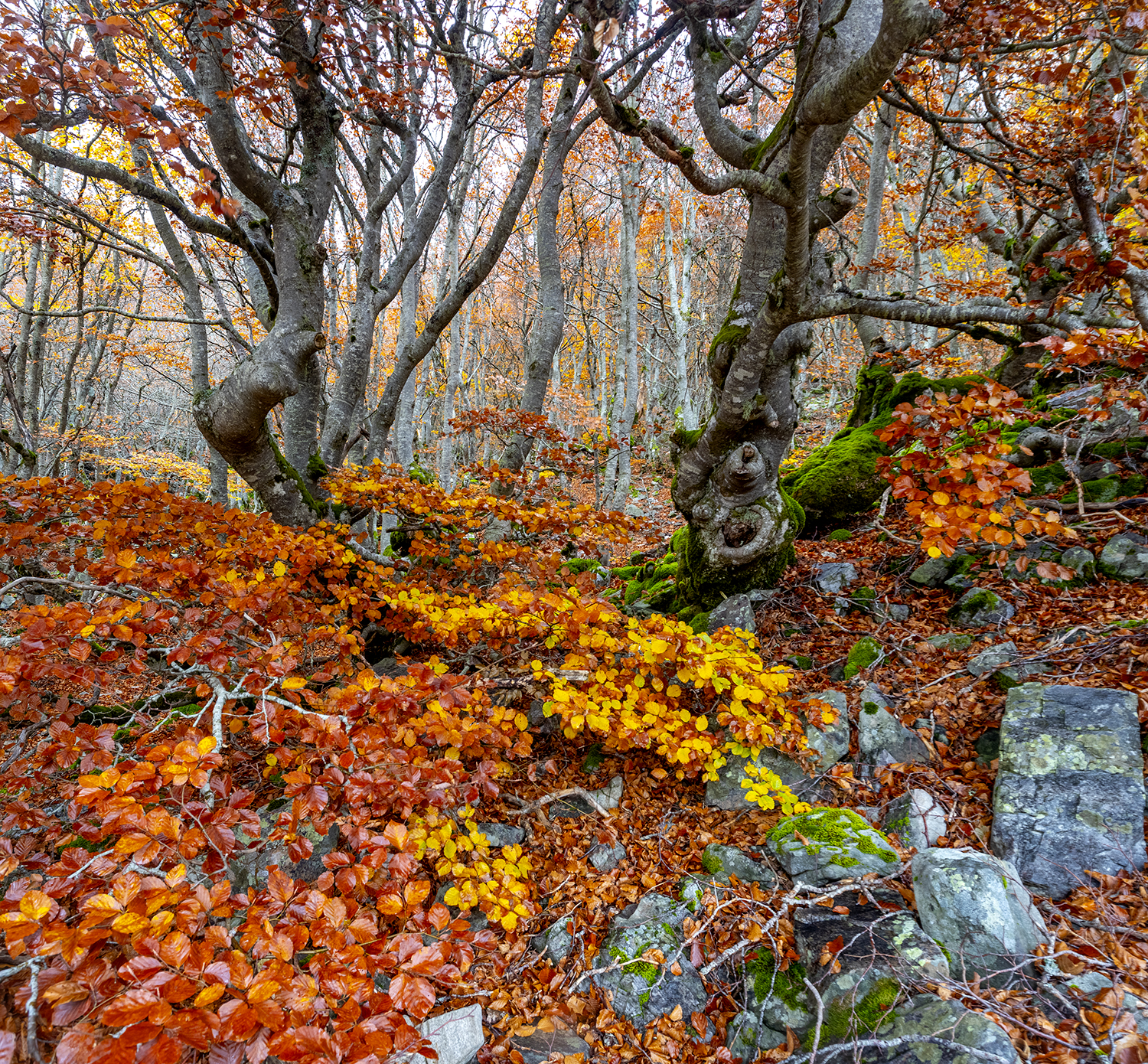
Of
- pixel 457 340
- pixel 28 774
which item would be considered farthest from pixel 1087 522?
pixel 457 340

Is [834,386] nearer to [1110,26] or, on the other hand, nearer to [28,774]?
[1110,26]

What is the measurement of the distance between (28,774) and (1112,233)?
6.09 meters

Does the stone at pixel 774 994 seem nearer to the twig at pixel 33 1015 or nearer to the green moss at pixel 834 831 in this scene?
the green moss at pixel 834 831

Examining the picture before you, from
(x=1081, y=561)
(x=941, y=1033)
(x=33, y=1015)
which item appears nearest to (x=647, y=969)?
(x=941, y=1033)

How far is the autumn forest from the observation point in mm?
1744

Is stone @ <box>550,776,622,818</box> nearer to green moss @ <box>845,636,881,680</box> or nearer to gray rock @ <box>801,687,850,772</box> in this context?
gray rock @ <box>801,687,850,772</box>

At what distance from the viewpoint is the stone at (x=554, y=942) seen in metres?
2.62

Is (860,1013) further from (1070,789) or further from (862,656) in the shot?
(862,656)

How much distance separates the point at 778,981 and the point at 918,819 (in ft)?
3.26

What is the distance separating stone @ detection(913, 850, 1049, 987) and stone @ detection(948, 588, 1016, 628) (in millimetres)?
1988

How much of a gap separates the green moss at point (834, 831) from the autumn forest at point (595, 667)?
0.02 meters

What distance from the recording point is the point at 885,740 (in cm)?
305

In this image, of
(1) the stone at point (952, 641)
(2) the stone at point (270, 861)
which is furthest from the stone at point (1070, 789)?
(2) the stone at point (270, 861)

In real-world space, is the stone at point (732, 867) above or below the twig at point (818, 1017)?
above
